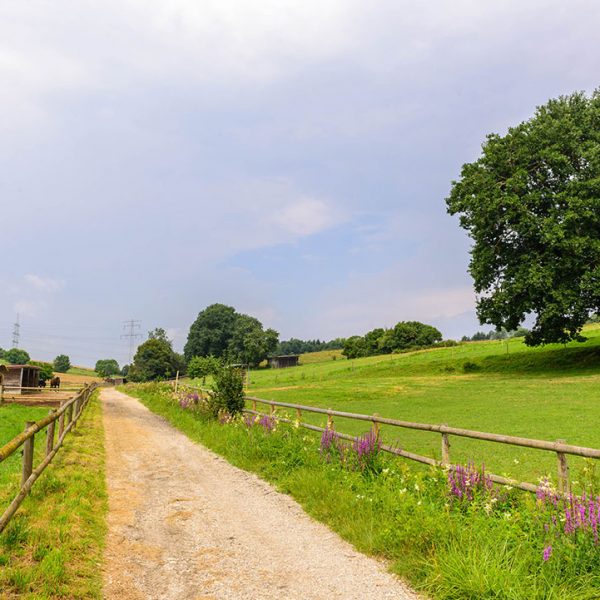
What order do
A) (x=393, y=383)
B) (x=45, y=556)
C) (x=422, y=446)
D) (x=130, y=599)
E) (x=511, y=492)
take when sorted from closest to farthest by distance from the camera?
(x=130, y=599)
(x=45, y=556)
(x=511, y=492)
(x=422, y=446)
(x=393, y=383)

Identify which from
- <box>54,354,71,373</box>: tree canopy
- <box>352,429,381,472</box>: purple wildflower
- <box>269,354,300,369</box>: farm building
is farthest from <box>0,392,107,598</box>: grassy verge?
<box>54,354,71,373</box>: tree canopy

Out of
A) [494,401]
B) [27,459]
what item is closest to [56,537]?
[27,459]

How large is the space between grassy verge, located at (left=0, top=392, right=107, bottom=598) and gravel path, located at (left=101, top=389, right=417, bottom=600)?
22 centimetres

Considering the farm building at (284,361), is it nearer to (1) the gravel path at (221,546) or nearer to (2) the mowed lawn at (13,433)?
(2) the mowed lawn at (13,433)

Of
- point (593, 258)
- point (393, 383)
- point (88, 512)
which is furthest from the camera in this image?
point (393, 383)

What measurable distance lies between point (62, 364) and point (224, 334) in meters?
83.5

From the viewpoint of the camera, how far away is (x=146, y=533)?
20.9ft

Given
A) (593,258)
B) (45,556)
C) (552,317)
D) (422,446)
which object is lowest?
(422,446)

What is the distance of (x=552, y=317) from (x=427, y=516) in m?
28.6

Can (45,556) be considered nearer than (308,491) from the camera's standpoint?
Yes

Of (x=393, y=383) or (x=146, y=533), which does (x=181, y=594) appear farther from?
(x=393, y=383)

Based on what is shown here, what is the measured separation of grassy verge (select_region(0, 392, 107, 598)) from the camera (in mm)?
4457

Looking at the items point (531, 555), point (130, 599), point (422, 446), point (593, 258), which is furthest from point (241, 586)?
point (593, 258)

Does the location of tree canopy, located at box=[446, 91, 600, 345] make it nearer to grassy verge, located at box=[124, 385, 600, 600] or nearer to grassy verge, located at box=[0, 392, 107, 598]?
grassy verge, located at box=[124, 385, 600, 600]
